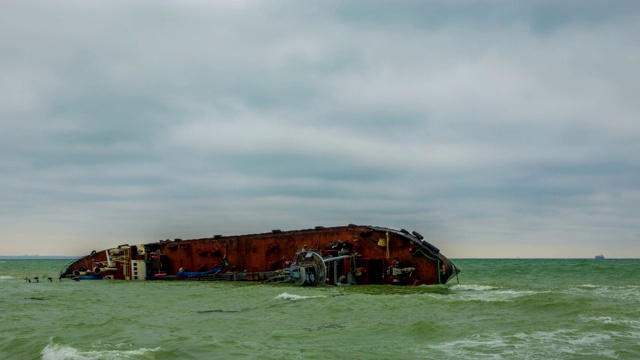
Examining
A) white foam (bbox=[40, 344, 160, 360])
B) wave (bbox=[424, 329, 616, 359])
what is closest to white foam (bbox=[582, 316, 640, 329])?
wave (bbox=[424, 329, 616, 359])

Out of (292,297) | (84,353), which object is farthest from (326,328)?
(292,297)

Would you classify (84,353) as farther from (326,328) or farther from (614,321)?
(614,321)

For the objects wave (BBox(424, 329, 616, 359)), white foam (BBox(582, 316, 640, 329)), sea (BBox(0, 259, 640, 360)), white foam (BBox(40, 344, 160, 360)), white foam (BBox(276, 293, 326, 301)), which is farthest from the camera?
white foam (BBox(276, 293, 326, 301))

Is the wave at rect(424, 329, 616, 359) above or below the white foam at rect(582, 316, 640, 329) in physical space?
below

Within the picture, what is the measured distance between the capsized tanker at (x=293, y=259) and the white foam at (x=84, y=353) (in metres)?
19.0

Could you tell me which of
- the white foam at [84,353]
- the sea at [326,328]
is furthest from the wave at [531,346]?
the white foam at [84,353]

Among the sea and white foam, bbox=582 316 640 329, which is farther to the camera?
white foam, bbox=582 316 640 329

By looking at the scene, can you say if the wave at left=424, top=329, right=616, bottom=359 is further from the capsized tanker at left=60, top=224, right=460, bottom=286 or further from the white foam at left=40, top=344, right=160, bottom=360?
the capsized tanker at left=60, top=224, right=460, bottom=286

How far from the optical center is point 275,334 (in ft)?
49.2

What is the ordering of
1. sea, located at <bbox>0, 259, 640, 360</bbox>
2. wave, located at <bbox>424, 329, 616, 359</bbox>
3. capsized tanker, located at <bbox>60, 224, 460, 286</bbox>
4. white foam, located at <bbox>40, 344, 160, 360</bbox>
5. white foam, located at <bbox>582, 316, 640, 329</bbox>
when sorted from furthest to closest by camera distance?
capsized tanker, located at <bbox>60, 224, 460, 286</bbox> < white foam, located at <bbox>582, 316, 640, 329</bbox> < sea, located at <bbox>0, 259, 640, 360</bbox> < wave, located at <bbox>424, 329, 616, 359</bbox> < white foam, located at <bbox>40, 344, 160, 360</bbox>

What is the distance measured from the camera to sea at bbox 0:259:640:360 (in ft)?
40.8

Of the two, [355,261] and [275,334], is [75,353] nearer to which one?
[275,334]

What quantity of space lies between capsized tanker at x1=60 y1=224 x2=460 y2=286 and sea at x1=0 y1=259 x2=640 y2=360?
648cm

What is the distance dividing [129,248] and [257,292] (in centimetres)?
2165
